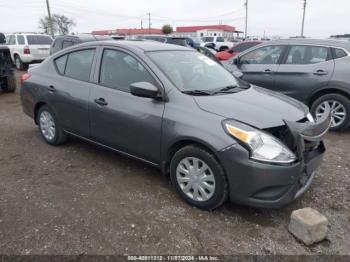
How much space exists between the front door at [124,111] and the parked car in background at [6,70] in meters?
6.48

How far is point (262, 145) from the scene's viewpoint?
2.78m

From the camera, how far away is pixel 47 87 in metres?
4.57

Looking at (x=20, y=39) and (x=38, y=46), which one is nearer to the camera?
(x=38, y=46)

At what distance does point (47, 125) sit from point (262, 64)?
435 centimetres

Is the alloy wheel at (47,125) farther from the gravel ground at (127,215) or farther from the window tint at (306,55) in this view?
the window tint at (306,55)

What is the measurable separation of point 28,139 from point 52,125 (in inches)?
31.8

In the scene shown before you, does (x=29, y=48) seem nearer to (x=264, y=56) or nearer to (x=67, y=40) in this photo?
(x=67, y=40)

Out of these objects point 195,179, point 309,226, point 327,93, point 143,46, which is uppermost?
point 143,46

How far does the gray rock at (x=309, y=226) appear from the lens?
268 cm

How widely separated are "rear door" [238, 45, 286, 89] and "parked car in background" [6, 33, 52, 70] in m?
11.1

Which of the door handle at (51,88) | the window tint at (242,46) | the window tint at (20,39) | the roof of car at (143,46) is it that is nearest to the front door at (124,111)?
the roof of car at (143,46)

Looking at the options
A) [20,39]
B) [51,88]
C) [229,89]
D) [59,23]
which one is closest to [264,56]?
[229,89]

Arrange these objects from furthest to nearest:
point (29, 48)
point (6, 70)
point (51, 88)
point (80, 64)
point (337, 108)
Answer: point (29, 48)
point (6, 70)
point (337, 108)
point (51, 88)
point (80, 64)

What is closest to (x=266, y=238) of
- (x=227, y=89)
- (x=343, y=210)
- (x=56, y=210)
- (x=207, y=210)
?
(x=207, y=210)
